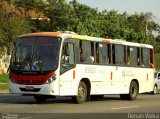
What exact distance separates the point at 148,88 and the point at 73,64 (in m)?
8.07

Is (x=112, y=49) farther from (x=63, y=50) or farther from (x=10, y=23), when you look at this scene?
(x=10, y=23)

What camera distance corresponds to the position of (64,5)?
69562mm

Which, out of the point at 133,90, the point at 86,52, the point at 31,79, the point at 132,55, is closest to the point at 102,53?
the point at 86,52

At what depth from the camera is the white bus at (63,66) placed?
21.1m

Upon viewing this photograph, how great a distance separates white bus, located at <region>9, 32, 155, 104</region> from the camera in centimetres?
2112

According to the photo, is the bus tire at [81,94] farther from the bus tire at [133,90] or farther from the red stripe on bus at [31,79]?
the bus tire at [133,90]

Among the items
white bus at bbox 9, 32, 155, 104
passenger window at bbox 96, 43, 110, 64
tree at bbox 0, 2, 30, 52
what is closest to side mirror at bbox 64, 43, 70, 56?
white bus at bbox 9, 32, 155, 104

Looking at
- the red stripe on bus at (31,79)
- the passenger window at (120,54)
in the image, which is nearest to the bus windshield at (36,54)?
the red stripe on bus at (31,79)

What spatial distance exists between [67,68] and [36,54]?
1346 millimetres

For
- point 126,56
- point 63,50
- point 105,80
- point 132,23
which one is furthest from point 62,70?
point 132,23

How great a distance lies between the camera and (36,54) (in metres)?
21.5

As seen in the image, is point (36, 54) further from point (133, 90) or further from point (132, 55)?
point (133, 90)

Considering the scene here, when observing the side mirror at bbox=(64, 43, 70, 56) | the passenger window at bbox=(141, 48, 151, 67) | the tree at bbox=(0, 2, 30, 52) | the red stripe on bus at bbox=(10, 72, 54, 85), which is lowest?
the red stripe on bus at bbox=(10, 72, 54, 85)

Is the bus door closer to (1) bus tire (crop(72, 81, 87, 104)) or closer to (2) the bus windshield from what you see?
(2) the bus windshield
